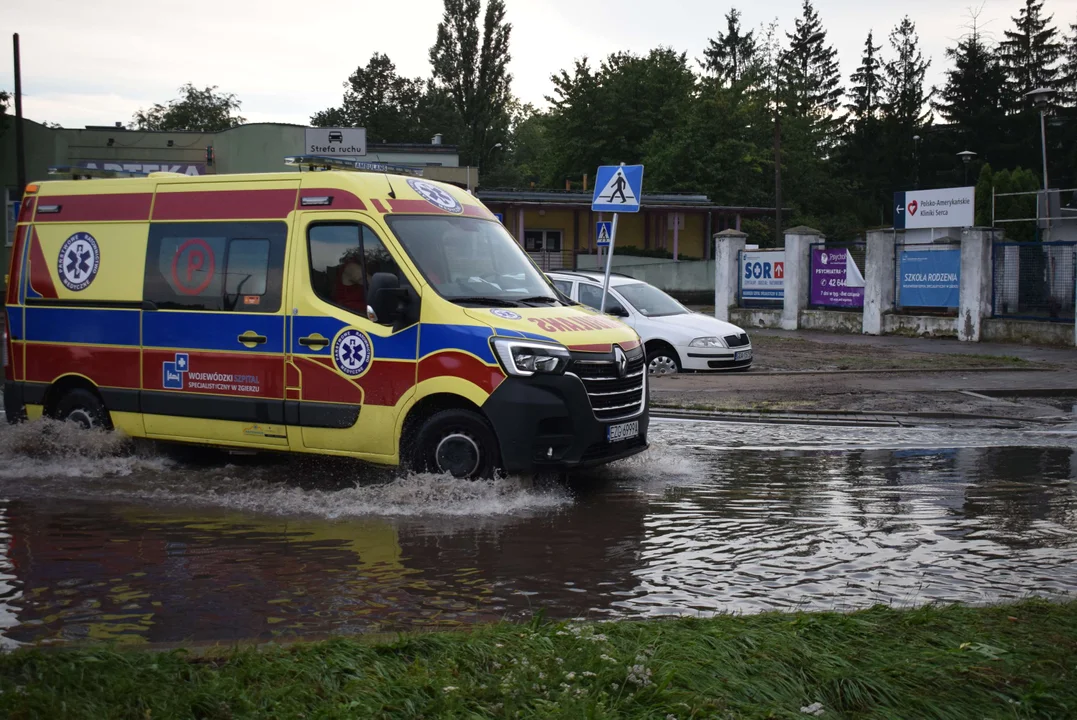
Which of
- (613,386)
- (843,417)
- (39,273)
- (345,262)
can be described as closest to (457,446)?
(613,386)

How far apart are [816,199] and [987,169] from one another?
36418mm

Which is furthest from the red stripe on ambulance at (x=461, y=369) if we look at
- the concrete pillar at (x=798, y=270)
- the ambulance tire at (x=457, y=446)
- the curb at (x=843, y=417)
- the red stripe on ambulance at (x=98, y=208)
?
the concrete pillar at (x=798, y=270)

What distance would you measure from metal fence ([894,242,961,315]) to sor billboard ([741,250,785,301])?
4157 millimetres

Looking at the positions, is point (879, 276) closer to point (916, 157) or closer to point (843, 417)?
point (843, 417)

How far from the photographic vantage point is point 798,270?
2948 centimetres

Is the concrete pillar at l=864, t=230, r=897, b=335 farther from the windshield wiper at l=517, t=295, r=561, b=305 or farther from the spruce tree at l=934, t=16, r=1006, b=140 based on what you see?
the spruce tree at l=934, t=16, r=1006, b=140

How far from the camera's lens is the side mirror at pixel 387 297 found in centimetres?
835

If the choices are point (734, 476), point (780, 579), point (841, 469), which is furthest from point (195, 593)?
point (841, 469)

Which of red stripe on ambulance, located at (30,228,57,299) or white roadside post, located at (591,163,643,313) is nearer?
red stripe on ambulance, located at (30,228,57,299)

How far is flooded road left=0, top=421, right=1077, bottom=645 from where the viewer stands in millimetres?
5727

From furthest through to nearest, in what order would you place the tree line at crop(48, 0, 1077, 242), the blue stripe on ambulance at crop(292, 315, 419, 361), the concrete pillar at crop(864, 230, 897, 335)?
the tree line at crop(48, 0, 1077, 242), the concrete pillar at crop(864, 230, 897, 335), the blue stripe on ambulance at crop(292, 315, 419, 361)

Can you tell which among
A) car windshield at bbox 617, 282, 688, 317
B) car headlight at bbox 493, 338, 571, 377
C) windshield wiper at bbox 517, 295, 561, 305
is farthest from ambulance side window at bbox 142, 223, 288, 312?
car windshield at bbox 617, 282, 688, 317

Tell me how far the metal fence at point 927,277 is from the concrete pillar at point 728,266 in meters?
6.04

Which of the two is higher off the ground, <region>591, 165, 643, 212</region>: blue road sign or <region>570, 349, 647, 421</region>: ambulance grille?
<region>591, 165, 643, 212</region>: blue road sign
